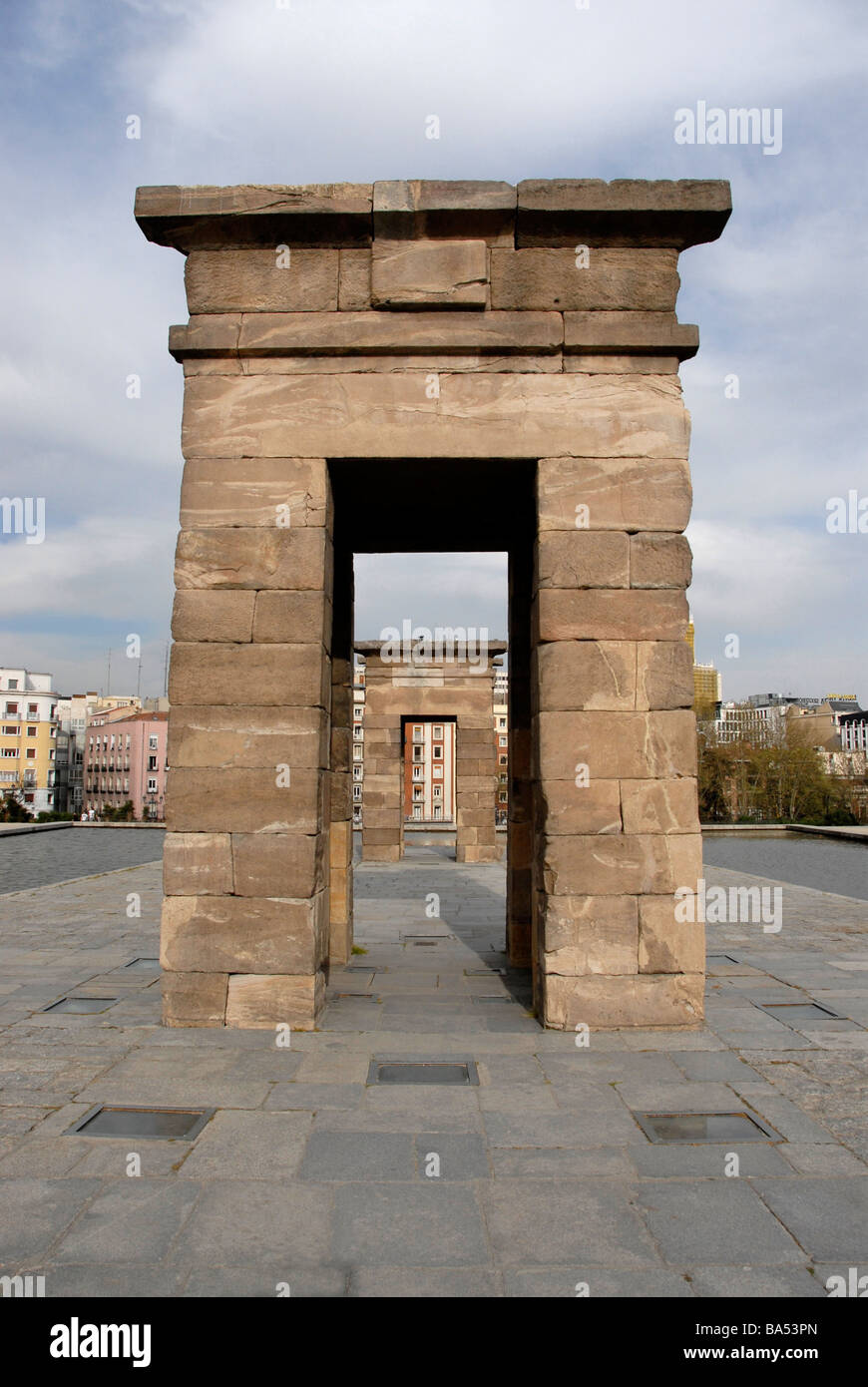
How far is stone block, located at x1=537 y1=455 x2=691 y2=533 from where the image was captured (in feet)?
19.4

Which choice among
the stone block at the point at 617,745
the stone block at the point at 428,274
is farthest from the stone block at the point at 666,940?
the stone block at the point at 428,274

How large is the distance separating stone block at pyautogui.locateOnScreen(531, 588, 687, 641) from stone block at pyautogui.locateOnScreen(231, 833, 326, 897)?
2.11m

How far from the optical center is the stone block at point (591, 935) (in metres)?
5.62

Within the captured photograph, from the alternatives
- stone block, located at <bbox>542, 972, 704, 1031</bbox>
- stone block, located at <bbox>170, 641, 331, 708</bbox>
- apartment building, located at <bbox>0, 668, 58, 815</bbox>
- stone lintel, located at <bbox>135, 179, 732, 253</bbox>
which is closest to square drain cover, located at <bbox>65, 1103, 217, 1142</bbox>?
stone block, located at <bbox>542, 972, 704, 1031</bbox>

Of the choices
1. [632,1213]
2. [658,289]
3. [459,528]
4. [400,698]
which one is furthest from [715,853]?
[632,1213]

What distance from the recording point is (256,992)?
5617mm

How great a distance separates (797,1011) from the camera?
6270 mm

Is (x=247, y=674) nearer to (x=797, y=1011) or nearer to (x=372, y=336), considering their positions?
(x=372, y=336)

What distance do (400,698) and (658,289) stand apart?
41.9ft

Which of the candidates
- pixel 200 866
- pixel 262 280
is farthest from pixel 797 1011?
pixel 262 280

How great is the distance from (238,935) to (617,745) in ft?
8.94

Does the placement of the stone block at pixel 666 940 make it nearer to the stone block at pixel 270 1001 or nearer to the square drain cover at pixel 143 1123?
the stone block at pixel 270 1001

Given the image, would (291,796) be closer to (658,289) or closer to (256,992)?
(256,992)

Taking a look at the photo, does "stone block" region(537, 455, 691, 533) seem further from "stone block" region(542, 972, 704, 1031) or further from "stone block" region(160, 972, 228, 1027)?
"stone block" region(160, 972, 228, 1027)
